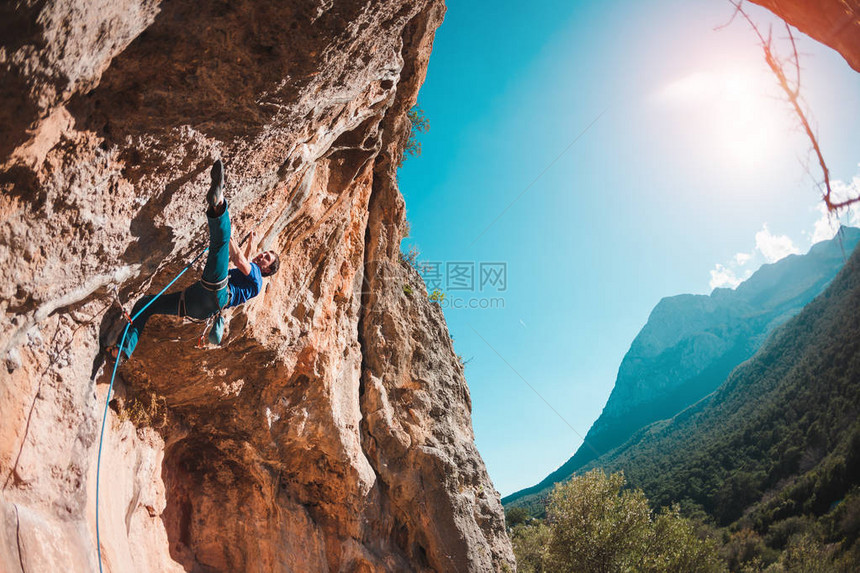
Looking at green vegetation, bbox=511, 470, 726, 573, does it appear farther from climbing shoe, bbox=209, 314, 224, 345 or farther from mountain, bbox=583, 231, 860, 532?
mountain, bbox=583, 231, 860, 532

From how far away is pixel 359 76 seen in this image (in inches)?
224

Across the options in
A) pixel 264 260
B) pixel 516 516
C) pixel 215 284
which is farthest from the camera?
pixel 516 516

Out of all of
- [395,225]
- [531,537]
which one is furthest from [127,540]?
[531,537]

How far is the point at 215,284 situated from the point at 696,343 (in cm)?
13564

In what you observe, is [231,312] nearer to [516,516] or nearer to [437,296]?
[437,296]

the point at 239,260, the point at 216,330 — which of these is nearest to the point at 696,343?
the point at 216,330

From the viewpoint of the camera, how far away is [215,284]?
4465mm

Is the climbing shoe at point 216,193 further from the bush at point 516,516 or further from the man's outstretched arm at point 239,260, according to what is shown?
the bush at point 516,516

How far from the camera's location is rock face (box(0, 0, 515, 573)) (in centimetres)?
343

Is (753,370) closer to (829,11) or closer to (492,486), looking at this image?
(492,486)

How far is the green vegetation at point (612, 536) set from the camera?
603 inches

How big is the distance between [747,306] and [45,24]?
15239 cm

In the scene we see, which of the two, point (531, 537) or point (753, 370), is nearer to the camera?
point (531, 537)

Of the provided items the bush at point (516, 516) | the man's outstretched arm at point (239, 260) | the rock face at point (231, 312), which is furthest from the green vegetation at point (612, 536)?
the bush at point (516, 516)
